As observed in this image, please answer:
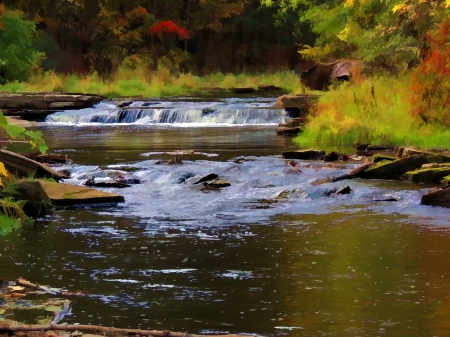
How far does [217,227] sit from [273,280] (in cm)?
333

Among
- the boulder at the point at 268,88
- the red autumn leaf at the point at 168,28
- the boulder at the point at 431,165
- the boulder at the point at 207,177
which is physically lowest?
the boulder at the point at 268,88

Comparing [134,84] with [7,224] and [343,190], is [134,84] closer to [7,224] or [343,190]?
[343,190]

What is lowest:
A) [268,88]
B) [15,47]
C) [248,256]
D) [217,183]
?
[268,88]

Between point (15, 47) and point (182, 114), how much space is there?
1178 cm

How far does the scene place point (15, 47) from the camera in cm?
4338

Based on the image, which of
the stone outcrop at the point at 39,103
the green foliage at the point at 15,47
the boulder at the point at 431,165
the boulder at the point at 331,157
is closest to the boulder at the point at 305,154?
the boulder at the point at 331,157

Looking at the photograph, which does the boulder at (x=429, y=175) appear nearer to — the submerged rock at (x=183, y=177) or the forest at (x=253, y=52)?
the submerged rock at (x=183, y=177)

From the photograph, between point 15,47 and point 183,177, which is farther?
point 15,47

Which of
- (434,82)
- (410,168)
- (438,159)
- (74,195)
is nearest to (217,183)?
(74,195)

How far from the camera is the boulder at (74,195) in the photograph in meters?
15.2

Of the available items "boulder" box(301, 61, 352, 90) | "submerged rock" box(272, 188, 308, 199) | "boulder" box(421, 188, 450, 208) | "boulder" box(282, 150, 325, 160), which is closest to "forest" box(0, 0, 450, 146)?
"boulder" box(301, 61, 352, 90)

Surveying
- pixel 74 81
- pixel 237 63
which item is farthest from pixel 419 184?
pixel 237 63

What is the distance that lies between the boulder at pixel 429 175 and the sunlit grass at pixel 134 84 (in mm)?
24821

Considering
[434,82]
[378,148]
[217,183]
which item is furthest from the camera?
[378,148]
